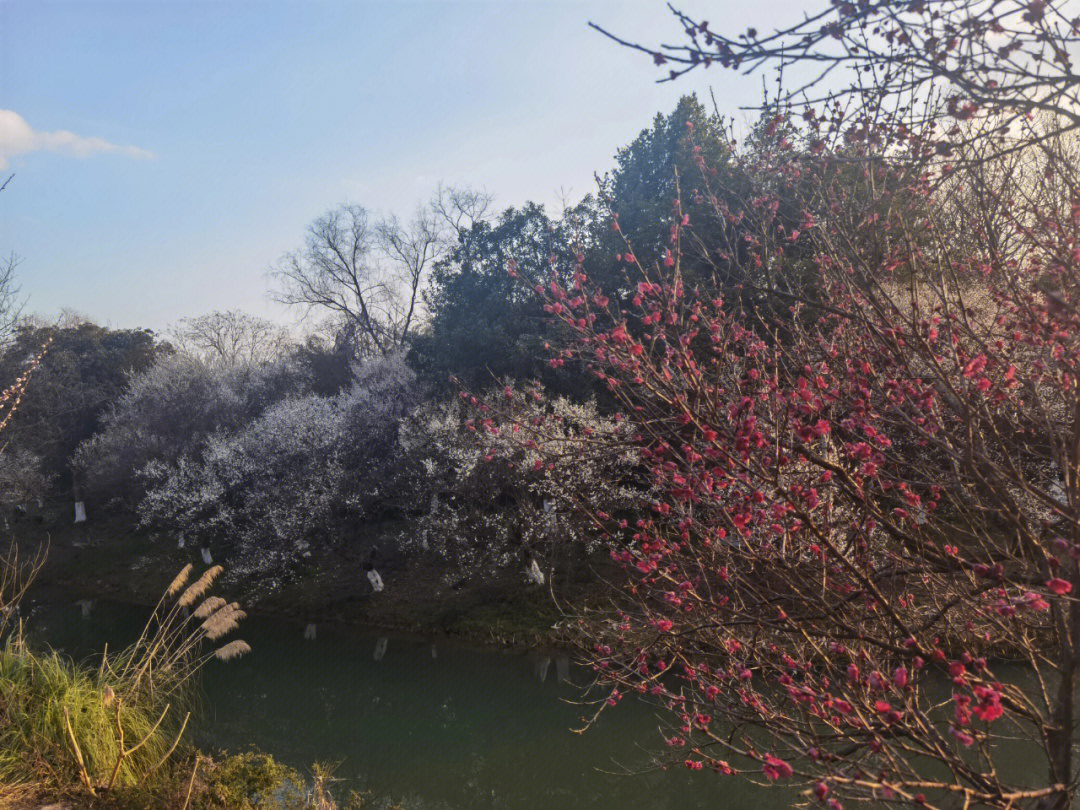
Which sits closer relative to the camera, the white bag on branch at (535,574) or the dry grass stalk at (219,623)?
the dry grass stalk at (219,623)

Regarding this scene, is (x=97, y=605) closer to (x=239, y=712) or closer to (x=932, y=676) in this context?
(x=239, y=712)

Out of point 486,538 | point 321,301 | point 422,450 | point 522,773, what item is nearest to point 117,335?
point 321,301

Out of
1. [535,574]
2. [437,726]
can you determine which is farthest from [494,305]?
[437,726]

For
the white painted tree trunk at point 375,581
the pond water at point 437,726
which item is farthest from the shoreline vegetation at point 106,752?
the white painted tree trunk at point 375,581

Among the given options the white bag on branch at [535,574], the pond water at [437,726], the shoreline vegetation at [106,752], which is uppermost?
the shoreline vegetation at [106,752]

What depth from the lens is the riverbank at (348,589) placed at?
14789 mm

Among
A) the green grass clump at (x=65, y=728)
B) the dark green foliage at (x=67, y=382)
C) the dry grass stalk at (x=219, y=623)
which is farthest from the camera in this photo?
the dark green foliage at (x=67, y=382)

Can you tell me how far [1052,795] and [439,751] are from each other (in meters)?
8.74

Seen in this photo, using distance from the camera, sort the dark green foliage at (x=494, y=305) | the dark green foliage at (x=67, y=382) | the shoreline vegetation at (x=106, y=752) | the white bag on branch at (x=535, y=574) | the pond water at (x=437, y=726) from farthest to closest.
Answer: the dark green foliage at (x=67, y=382) → the dark green foliage at (x=494, y=305) → the white bag on branch at (x=535, y=574) → the pond water at (x=437, y=726) → the shoreline vegetation at (x=106, y=752)

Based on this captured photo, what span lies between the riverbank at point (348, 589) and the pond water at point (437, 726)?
0.58 metres

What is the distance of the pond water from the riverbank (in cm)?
58

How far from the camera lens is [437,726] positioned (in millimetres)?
11211

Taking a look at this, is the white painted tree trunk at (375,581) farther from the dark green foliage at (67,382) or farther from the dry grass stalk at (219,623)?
the dark green foliage at (67,382)

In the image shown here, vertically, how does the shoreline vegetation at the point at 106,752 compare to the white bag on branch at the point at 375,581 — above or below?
above
